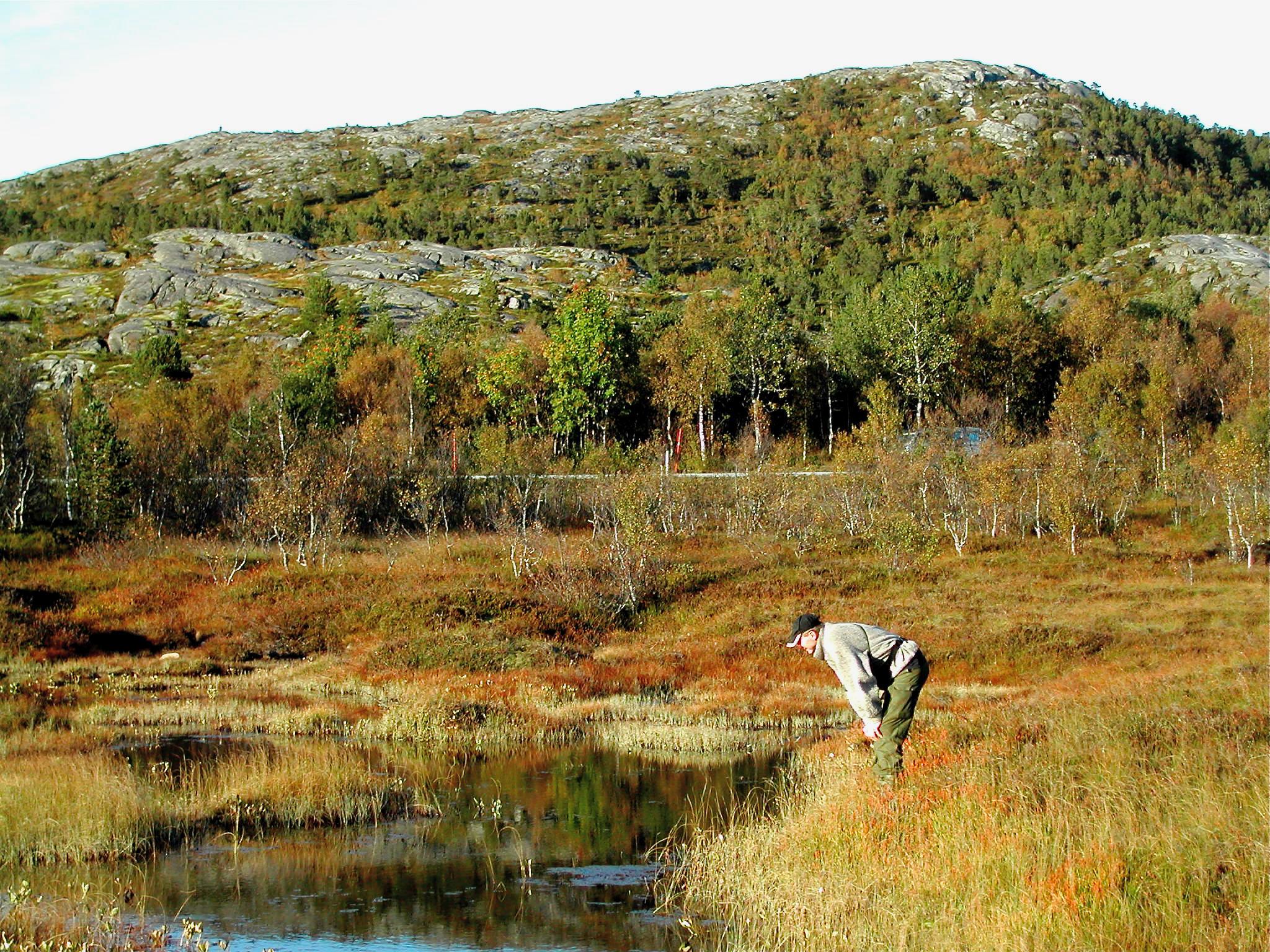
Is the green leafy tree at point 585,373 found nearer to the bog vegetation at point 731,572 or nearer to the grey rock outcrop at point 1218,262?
the bog vegetation at point 731,572

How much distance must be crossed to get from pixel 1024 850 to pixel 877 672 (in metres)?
2.65

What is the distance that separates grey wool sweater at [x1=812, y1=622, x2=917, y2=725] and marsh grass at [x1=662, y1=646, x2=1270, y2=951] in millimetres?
981

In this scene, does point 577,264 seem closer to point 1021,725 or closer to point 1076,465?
Result: point 1076,465

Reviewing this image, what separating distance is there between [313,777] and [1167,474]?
52316mm

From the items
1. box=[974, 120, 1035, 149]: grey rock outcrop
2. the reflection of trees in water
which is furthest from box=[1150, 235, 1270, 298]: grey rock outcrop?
the reflection of trees in water

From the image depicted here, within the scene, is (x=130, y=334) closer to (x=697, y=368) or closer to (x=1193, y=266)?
(x=697, y=368)

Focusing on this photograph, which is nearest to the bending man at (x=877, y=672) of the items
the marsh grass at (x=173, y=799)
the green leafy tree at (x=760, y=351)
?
the marsh grass at (x=173, y=799)

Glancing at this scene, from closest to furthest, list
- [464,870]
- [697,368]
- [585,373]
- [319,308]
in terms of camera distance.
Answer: [464,870]
[585,373]
[697,368]
[319,308]

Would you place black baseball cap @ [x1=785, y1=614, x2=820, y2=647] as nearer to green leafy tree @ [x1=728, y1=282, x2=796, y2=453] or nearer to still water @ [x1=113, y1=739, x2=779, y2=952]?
still water @ [x1=113, y1=739, x2=779, y2=952]

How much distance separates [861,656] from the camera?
11930 millimetres

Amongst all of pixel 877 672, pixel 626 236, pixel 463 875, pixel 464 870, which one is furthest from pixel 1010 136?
pixel 463 875

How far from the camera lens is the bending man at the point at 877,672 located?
11883 mm

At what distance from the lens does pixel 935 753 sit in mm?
13656

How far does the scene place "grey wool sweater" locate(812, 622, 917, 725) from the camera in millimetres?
11859
